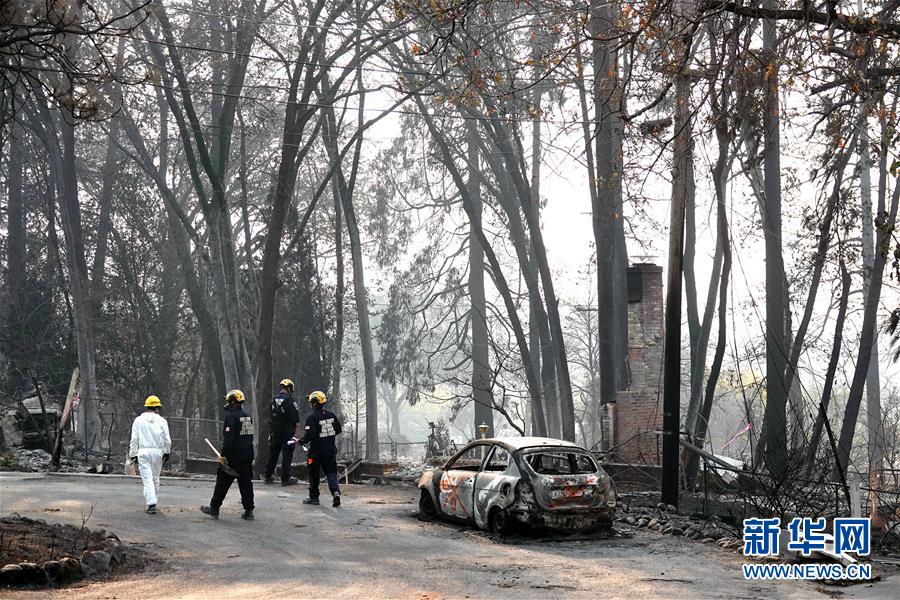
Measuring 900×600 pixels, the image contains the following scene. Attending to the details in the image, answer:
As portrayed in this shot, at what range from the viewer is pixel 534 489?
46.7 feet

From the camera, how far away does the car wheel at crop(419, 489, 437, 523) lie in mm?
16797

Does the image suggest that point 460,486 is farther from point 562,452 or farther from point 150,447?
point 150,447

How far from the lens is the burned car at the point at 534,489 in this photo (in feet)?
46.6

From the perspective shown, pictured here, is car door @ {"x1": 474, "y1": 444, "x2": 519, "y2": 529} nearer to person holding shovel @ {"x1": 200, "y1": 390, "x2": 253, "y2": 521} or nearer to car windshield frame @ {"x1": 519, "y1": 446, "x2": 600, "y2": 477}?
car windshield frame @ {"x1": 519, "y1": 446, "x2": 600, "y2": 477}

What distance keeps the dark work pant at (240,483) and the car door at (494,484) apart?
3.34 m

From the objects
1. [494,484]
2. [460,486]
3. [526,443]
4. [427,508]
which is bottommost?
[427,508]

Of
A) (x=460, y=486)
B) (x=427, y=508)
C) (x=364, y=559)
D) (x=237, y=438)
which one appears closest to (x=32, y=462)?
(x=237, y=438)

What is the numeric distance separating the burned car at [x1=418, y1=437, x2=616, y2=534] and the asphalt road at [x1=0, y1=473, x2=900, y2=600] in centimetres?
32

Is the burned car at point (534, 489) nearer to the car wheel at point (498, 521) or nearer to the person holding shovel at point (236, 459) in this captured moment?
the car wheel at point (498, 521)

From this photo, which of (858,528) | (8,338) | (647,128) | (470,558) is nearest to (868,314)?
(647,128)

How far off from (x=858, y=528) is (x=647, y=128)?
6132mm

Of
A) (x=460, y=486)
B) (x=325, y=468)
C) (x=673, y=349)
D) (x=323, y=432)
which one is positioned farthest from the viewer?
(x=325, y=468)

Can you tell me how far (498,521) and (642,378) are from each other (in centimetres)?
930

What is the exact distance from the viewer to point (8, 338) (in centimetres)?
4006
